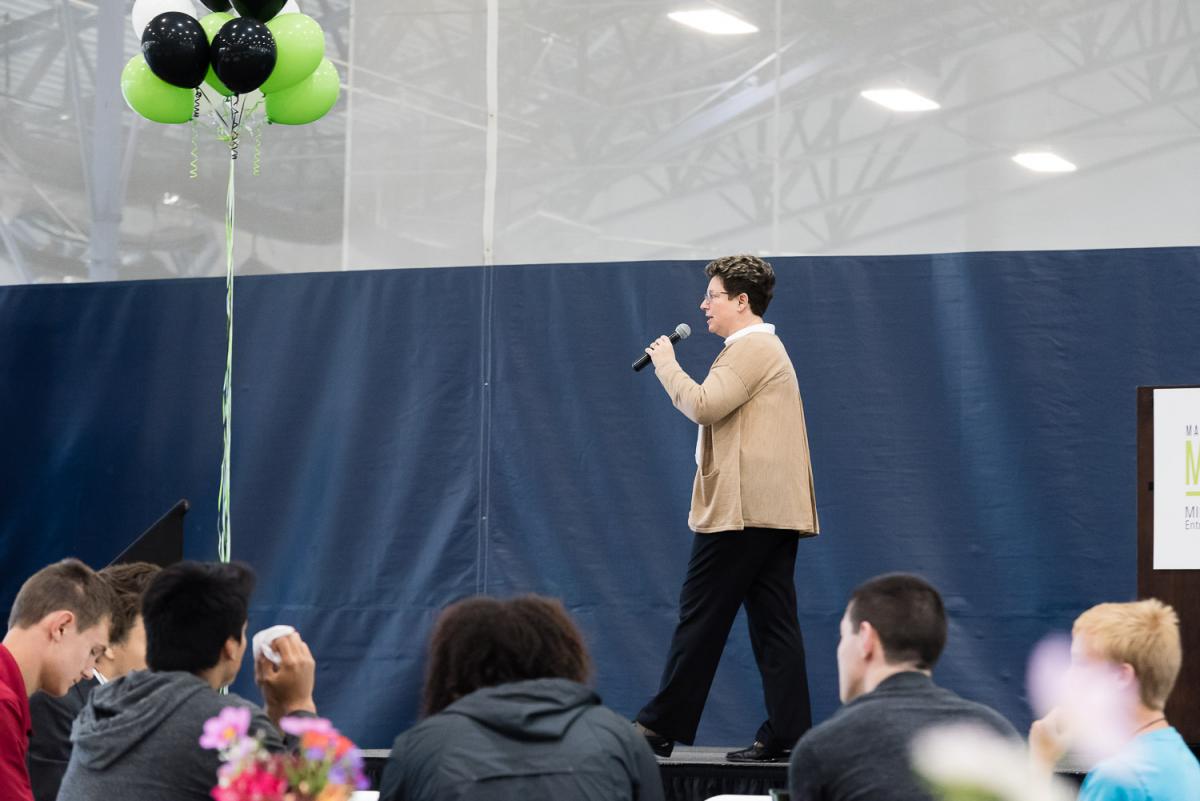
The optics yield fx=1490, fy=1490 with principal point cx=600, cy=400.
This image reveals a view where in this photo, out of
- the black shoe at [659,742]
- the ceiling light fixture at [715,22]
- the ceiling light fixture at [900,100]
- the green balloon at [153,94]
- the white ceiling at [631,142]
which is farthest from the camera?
the ceiling light fixture at [715,22]

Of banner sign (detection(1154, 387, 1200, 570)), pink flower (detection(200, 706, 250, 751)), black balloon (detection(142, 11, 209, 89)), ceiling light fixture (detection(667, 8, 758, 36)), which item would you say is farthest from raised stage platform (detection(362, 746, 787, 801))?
ceiling light fixture (detection(667, 8, 758, 36))

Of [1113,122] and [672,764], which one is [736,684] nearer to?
[672,764]

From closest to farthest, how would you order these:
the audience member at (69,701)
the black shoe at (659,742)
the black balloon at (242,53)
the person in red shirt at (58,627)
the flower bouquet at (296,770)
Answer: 1. the flower bouquet at (296,770)
2. the person in red shirt at (58,627)
3. the audience member at (69,701)
4. the black shoe at (659,742)
5. the black balloon at (242,53)

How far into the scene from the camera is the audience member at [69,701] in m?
3.23

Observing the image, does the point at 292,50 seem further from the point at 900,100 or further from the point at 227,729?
the point at 227,729

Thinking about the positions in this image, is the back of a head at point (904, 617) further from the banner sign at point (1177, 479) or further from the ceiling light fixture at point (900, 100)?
the ceiling light fixture at point (900, 100)

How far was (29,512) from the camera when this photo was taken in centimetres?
608

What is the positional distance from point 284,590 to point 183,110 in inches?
73.9

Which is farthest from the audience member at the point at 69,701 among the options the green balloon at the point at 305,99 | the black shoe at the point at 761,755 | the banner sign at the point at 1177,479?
the banner sign at the point at 1177,479

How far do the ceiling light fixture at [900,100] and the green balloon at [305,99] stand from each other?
6.34ft

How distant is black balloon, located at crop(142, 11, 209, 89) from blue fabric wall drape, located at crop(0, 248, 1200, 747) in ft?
4.09

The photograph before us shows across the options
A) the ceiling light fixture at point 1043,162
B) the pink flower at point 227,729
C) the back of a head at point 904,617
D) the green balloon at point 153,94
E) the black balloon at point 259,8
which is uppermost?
the black balloon at point 259,8

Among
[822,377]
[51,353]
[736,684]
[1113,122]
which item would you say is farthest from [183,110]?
[1113,122]

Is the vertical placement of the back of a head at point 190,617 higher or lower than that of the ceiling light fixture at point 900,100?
lower
